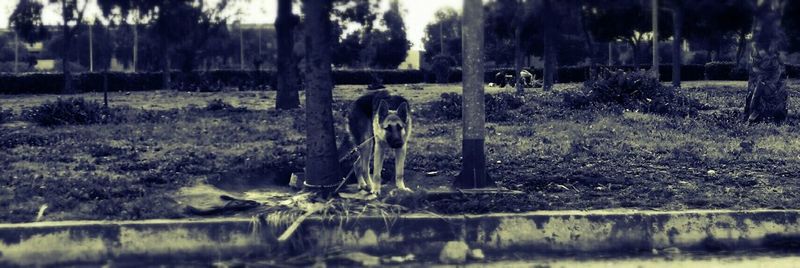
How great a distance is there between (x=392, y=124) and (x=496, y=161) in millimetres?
2666

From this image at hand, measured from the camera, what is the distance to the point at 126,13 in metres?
9.22

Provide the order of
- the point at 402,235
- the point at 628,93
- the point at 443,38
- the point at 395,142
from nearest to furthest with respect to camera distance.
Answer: the point at 402,235 < the point at 395,142 < the point at 628,93 < the point at 443,38

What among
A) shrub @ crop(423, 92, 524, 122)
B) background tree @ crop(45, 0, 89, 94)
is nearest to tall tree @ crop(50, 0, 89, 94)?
background tree @ crop(45, 0, 89, 94)

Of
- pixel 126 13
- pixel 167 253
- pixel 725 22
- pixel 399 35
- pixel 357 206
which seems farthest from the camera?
pixel 399 35

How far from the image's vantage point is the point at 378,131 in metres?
6.52

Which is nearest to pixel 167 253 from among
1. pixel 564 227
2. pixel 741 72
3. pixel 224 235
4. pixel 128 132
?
pixel 224 235

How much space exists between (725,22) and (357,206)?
8.30 m

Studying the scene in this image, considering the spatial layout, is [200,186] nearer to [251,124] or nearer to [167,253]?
[167,253]

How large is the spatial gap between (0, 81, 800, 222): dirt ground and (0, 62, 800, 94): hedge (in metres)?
20.8

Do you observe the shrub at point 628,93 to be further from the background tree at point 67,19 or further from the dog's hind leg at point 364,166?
the background tree at point 67,19

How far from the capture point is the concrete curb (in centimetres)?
548

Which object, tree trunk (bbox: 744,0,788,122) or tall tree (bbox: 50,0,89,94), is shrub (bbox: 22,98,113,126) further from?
tall tree (bbox: 50,0,89,94)

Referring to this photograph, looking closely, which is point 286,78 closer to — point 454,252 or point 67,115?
point 67,115

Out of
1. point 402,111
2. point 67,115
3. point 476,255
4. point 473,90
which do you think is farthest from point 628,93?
point 476,255
